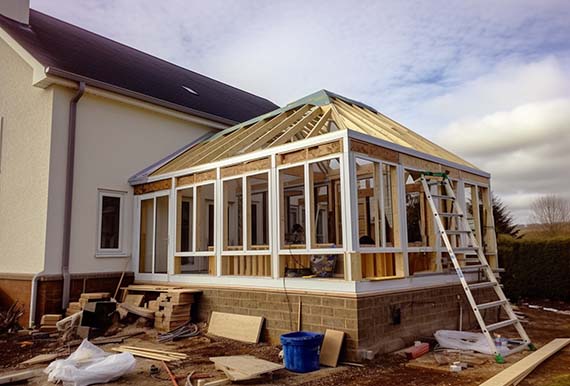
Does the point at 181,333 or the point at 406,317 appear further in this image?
the point at 181,333

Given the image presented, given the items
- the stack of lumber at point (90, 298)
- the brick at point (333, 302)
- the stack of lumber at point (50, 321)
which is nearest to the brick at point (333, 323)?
the brick at point (333, 302)

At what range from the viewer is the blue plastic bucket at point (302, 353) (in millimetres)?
5348

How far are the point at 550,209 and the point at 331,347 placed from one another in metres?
32.7

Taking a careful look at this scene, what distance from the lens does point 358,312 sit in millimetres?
5676

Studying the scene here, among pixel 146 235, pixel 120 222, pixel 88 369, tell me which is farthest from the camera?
pixel 146 235

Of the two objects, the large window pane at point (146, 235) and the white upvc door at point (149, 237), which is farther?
the large window pane at point (146, 235)

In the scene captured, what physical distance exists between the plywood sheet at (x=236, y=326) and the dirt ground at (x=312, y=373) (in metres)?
0.14

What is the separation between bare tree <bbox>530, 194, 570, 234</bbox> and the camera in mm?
31367

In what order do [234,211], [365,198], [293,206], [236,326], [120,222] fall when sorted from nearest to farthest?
[236,326], [120,222], [365,198], [234,211], [293,206]

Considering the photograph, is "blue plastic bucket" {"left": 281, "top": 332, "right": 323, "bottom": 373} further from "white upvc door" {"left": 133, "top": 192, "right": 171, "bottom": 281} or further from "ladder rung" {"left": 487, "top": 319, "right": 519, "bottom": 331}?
"white upvc door" {"left": 133, "top": 192, "right": 171, "bottom": 281}

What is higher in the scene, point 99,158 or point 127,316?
point 99,158

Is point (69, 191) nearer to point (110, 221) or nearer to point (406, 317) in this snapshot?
point (110, 221)

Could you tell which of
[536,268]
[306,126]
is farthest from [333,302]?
[536,268]

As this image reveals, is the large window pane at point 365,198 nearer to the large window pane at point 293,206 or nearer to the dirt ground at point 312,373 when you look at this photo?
the large window pane at point 293,206
